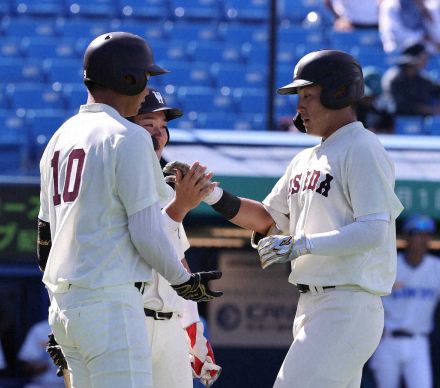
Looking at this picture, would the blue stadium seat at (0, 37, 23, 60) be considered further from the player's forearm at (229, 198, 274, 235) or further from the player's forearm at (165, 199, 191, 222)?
the player's forearm at (165, 199, 191, 222)

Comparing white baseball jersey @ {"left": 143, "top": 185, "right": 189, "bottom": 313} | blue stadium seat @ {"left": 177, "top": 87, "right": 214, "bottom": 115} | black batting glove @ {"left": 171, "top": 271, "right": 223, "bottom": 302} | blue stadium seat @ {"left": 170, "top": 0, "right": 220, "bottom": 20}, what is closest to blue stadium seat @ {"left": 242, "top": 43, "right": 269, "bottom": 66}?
blue stadium seat @ {"left": 170, "top": 0, "right": 220, "bottom": 20}

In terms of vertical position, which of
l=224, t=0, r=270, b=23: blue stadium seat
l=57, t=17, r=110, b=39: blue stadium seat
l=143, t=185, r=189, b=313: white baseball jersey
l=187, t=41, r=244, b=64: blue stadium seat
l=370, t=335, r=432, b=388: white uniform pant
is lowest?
l=370, t=335, r=432, b=388: white uniform pant

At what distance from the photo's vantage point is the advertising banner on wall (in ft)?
28.3

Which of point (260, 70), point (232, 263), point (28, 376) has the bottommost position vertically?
point (28, 376)

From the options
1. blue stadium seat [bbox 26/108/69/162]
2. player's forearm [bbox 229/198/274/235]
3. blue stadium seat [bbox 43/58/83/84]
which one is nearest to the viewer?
player's forearm [bbox 229/198/274/235]

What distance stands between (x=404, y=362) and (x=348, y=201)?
4.44m

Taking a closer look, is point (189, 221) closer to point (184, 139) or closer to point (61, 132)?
point (184, 139)

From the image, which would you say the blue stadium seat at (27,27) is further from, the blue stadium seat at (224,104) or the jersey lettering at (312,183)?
the jersey lettering at (312,183)

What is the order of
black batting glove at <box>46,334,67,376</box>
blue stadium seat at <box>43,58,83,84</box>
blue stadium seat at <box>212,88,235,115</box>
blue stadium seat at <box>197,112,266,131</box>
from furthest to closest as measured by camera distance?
blue stadium seat at <box>43,58,83,84</box> < blue stadium seat at <box>212,88,235,115</box> < blue stadium seat at <box>197,112,266,131</box> < black batting glove at <box>46,334,67,376</box>

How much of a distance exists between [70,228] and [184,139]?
4656 mm

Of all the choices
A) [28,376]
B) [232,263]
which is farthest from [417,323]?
[28,376]

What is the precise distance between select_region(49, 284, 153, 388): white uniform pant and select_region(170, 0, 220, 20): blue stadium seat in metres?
10.1

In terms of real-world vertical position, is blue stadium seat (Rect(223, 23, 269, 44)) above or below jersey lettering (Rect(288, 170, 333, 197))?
below

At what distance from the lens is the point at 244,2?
537 inches
